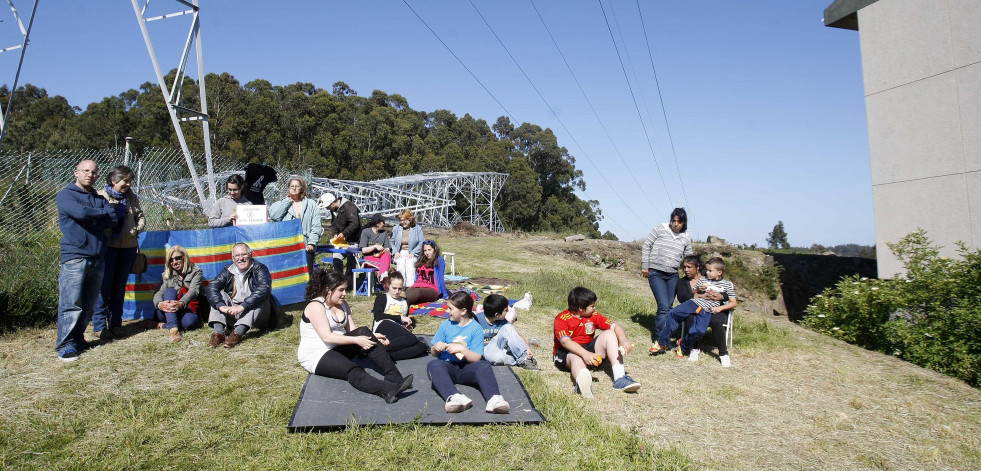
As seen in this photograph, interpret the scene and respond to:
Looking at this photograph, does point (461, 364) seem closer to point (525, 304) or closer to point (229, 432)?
point (229, 432)

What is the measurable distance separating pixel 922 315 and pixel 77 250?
9.59 meters

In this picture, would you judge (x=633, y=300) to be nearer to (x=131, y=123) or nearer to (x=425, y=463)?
(x=425, y=463)

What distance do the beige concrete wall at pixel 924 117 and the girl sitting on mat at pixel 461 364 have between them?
9.48 meters

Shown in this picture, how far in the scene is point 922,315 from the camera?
7770 millimetres

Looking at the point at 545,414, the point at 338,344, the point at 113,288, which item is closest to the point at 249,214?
the point at 113,288

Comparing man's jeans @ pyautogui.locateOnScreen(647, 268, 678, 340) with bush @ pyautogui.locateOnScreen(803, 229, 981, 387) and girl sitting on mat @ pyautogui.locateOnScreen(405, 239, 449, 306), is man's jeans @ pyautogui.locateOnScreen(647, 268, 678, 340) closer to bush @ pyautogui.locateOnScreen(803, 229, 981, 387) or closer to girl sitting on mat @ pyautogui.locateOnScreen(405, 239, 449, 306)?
girl sitting on mat @ pyautogui.locateOnScreen(405, 239, 449, 306)

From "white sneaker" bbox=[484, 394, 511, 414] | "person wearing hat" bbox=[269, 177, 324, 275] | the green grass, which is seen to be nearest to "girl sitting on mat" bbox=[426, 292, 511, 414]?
"white sneaker" bbox=[484, 394, 511, 414]

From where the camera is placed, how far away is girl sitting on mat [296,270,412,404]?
4.49 metres

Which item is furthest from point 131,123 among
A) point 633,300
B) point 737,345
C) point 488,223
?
point 737,345

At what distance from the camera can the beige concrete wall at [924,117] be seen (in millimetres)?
A: 10133

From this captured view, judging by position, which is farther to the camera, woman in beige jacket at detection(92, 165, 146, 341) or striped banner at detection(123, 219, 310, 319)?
striped banner at detection(123, 219, 310, 319)

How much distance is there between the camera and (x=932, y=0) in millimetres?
10781

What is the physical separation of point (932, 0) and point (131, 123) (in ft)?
144

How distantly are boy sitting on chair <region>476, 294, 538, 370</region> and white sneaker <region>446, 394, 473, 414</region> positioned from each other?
1079 mm
